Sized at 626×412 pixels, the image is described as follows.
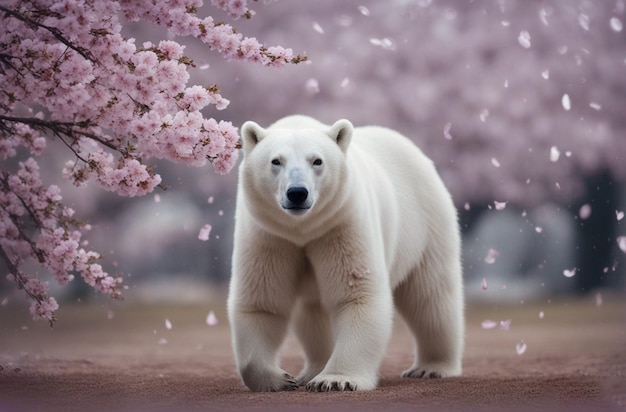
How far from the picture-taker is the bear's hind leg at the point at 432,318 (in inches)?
292

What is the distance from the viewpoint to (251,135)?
6137 millimetres

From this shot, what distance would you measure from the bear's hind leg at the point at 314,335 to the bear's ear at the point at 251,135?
1494 millimetres

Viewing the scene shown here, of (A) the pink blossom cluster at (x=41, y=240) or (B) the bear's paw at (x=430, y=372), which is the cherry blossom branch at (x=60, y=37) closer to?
(A) the pink blossom cluster at (x=41, y=240)

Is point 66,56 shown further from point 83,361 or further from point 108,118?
point 83,361

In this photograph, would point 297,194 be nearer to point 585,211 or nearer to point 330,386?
point 330,386

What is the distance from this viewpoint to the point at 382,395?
5.66m

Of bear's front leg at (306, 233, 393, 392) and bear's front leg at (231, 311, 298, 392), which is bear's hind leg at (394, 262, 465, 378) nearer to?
bear's front leg at (306, 233, 393, 392)

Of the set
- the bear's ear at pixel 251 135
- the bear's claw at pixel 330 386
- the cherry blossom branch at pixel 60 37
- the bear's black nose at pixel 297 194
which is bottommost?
the bear's claw at pixel 330 386

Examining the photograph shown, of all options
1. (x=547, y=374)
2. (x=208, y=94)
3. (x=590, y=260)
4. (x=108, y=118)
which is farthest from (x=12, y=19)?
(x=590, y=260)

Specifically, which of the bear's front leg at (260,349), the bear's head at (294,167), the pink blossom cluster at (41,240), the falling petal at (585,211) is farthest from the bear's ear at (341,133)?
the falling petal at (585,211)

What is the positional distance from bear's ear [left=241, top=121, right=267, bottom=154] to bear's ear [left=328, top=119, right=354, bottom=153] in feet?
1.42

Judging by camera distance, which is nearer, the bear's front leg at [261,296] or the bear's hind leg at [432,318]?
the bear's front leg at [261,296]

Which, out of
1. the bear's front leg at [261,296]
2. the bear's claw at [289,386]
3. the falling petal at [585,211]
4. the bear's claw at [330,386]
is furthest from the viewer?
the falling petal at [585,211]

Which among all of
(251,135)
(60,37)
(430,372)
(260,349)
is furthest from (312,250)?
(60,37)
